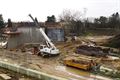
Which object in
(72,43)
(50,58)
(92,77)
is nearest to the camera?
(92,77)

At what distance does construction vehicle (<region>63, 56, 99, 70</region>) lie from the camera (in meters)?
23.7

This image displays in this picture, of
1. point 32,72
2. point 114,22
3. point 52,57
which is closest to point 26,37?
point 52,57

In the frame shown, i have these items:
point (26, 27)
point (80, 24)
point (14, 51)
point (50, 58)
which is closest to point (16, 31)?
point (26, 27)

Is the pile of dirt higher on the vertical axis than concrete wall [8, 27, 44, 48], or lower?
lower

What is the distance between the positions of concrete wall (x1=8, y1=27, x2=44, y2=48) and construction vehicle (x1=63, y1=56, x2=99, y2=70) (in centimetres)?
1040

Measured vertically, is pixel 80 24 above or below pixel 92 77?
above

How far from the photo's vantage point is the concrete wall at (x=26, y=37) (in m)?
35.1

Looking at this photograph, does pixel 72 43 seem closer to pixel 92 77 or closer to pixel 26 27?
pixel 26 27

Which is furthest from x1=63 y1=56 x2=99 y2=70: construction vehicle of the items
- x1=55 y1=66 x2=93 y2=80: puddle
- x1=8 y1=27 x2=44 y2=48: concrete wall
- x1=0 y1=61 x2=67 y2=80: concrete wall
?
x1=8 y1=27 x2=44 y2=48: concrete wall

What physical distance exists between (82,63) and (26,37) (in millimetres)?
13369

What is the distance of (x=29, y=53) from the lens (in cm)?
3077

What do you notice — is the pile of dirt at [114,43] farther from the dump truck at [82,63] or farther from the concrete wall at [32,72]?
the concrete wall at [32,72]

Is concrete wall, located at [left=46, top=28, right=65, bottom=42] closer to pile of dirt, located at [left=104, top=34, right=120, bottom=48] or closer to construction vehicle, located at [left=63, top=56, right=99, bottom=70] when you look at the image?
pile of dirt, located at [left=104, top=34, right=120, bottom=48]

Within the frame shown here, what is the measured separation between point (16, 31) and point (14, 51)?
4.08 meters
